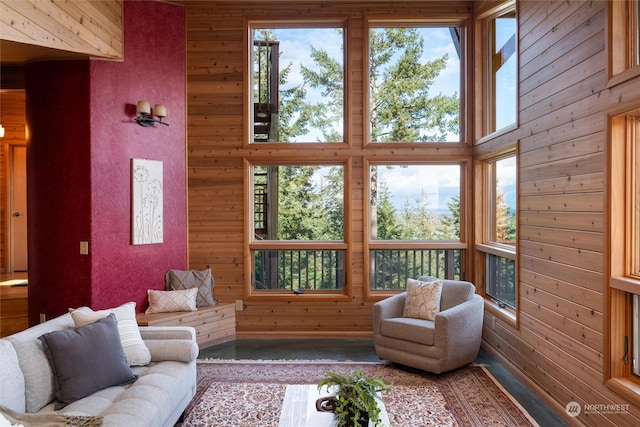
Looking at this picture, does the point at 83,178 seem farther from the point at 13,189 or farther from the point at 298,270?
the point at 13,189

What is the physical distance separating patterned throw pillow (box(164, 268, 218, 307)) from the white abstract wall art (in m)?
0.47

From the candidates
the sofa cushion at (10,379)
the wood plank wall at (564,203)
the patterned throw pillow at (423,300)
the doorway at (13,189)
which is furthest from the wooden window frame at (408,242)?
the doorway at (13,189)

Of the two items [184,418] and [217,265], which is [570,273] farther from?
[217,265]

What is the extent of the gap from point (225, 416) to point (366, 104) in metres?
3.73

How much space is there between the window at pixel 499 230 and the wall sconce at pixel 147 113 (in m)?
3.83

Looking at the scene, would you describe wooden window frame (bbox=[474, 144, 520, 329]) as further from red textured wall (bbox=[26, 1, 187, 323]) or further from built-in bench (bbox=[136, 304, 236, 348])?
red textured wall (bbox=[26, 1, 187, 323])

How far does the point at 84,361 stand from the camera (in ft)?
7.94

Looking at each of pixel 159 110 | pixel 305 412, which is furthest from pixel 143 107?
pixel 305 412

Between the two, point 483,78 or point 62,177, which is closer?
point 62,177

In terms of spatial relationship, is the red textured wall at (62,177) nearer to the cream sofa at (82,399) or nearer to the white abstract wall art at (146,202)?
the white abstract wall art at (146,202)

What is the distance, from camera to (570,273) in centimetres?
289

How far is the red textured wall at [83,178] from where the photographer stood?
410 centimetres

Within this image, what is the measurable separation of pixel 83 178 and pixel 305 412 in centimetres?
335

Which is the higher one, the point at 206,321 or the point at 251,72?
the point at 251,72
